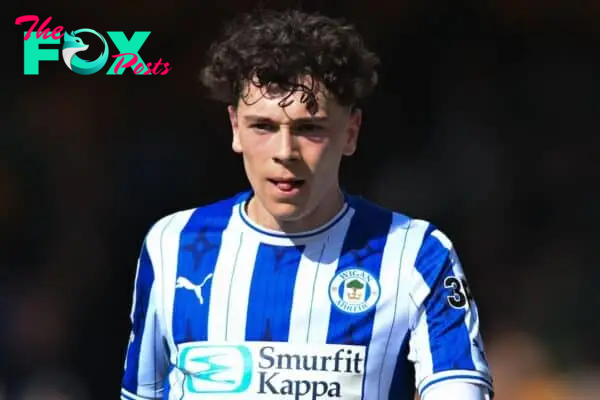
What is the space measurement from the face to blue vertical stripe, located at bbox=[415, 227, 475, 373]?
26 cm

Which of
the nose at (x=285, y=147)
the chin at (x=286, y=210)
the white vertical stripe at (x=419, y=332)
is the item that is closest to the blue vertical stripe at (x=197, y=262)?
the chin at (x=286, y=210)

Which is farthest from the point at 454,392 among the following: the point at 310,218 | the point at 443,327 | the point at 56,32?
the point at 56,32

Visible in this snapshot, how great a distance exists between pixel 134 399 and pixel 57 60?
2.43 metres

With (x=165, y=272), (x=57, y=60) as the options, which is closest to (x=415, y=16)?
(x=57, y=60)

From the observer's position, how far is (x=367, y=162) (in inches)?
197

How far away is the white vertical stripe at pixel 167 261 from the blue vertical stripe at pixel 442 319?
527mm

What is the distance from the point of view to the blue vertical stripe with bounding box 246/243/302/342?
8.63 feet

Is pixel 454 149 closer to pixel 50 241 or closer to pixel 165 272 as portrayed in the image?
pixel 50 241

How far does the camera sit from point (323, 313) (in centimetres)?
262

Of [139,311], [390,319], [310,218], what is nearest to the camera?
[390,319]

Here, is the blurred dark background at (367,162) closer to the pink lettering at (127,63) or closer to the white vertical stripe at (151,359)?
the pink lettering at (127,63)

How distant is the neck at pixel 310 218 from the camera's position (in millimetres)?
2697

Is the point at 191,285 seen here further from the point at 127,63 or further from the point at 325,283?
the point at 127,63
